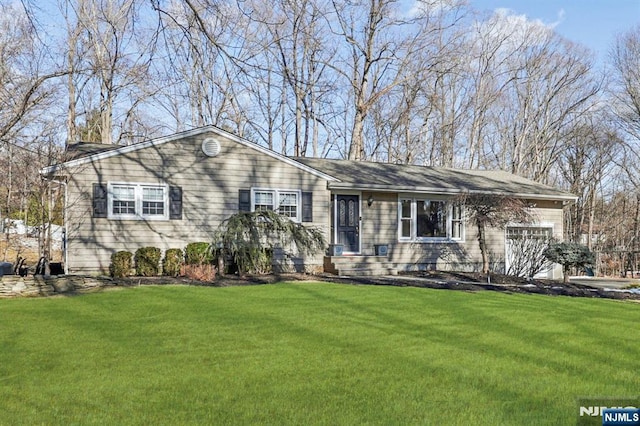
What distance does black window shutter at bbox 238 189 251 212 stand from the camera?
15375mm

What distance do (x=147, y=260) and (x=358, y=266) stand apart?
6.01m

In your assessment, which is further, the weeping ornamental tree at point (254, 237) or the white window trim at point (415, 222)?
the white window trim at point (415, 222)

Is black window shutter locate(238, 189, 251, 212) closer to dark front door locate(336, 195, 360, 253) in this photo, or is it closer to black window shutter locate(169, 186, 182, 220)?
black window shutter locate(169, 186, 182, 220)

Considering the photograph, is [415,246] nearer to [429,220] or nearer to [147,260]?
[429,220]

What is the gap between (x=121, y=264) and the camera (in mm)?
13688

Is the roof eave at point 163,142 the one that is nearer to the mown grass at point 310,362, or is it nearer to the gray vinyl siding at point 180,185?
the gray vinyl siding at point 180,185

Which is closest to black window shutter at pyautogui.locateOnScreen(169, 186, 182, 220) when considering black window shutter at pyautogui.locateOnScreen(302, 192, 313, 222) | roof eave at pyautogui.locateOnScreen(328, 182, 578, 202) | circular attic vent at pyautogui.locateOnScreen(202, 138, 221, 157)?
circular attic vent at pyautogui.locateOnScreen(202, 138, 221, 157)

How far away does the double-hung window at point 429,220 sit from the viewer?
1770 cm

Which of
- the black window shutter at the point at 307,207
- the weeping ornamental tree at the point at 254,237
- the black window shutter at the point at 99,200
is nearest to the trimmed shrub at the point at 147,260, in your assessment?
the black window shutter at the point at 99,200

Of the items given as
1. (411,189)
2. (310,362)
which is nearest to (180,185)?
(411,189)

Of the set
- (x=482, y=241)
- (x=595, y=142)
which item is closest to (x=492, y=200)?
(x=482, y=241)

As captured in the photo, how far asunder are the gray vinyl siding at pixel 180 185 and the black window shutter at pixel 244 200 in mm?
114

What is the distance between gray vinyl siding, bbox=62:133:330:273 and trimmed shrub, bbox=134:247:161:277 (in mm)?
476

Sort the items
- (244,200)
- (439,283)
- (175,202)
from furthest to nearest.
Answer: (244,200), (175,202), (439,283)
